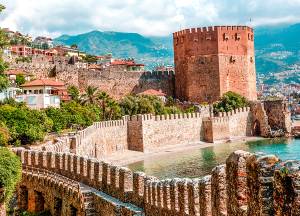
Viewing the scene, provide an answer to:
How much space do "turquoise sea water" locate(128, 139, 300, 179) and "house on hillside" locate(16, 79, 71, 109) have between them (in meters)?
10.4

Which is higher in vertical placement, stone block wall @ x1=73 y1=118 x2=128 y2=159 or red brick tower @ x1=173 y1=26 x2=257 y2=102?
red brick tower @ x1=173 y1=26 x2=257 y2=102

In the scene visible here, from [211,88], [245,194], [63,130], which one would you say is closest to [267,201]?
[245,194]

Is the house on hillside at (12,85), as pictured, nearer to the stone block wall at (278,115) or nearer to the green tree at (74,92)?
the green tree at (74,92)

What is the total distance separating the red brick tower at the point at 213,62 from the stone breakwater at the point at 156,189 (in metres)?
40.4

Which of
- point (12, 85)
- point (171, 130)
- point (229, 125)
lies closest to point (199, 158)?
point (171, 130)

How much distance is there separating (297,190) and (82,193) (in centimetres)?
1352

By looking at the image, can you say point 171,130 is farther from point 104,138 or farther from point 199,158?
point 104,138

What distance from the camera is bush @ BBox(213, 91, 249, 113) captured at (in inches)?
2307

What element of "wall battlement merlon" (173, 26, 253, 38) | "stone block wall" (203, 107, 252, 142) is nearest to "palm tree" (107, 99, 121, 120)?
"stone block wall" (203, 107, 252, 142)

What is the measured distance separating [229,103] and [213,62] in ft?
19.3

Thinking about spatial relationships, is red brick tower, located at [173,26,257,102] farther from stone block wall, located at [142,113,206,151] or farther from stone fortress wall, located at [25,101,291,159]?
stone block wall, located at [142,113,206,151]

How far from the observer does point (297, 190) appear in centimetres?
429

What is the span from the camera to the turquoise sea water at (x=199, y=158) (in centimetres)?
3572

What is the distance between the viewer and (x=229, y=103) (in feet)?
194
